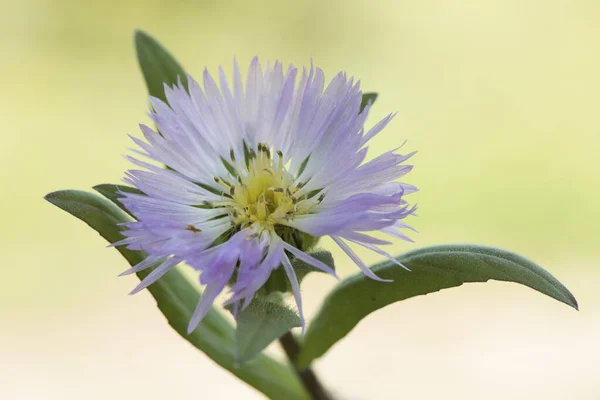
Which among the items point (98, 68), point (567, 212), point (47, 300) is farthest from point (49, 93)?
point (567, 212)

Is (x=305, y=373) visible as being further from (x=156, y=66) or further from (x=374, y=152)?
(x=374, y=152)

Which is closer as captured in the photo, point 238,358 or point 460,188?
point 238,358

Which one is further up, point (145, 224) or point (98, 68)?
point (98, 68)

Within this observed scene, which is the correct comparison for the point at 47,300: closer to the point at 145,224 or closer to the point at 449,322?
the point at 449,322

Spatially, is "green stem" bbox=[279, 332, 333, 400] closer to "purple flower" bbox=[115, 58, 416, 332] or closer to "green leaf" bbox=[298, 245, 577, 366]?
"green leaf" bbox=[298, 245, 577, 366]

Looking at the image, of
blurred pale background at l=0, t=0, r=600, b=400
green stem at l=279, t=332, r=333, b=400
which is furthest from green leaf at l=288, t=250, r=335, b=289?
blurred pale background at l=0, t=0, r=600, b=400

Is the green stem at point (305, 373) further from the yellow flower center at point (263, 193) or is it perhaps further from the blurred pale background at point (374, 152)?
the blurred pale background at point (374, 152)

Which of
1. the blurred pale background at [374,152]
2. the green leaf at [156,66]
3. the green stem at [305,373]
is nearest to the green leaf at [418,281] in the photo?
the green stem at [305,373]

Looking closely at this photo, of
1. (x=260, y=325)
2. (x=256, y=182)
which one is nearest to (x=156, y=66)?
(x=256, y=182)
